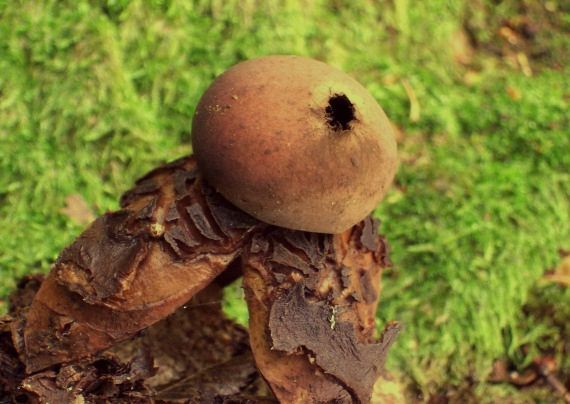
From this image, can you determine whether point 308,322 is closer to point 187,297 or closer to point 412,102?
point 187,297

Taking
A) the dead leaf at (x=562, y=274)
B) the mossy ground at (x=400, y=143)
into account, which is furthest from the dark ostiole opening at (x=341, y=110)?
the dead leaf at (x=562, y=274)

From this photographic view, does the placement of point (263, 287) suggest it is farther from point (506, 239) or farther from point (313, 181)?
point (506, 239)

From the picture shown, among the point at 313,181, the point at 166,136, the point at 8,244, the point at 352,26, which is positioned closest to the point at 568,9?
the point at 352,26

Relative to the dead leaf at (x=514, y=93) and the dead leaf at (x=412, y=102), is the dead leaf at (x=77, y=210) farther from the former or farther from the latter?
the dead leaf at (x=514, y=93)

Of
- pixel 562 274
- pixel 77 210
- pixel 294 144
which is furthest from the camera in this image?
pixel 562 274

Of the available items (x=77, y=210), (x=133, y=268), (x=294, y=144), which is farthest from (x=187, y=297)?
(x=77, y=210)

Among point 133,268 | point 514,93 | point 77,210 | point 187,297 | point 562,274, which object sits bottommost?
point 562,274

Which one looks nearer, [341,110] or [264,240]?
[341,110]
